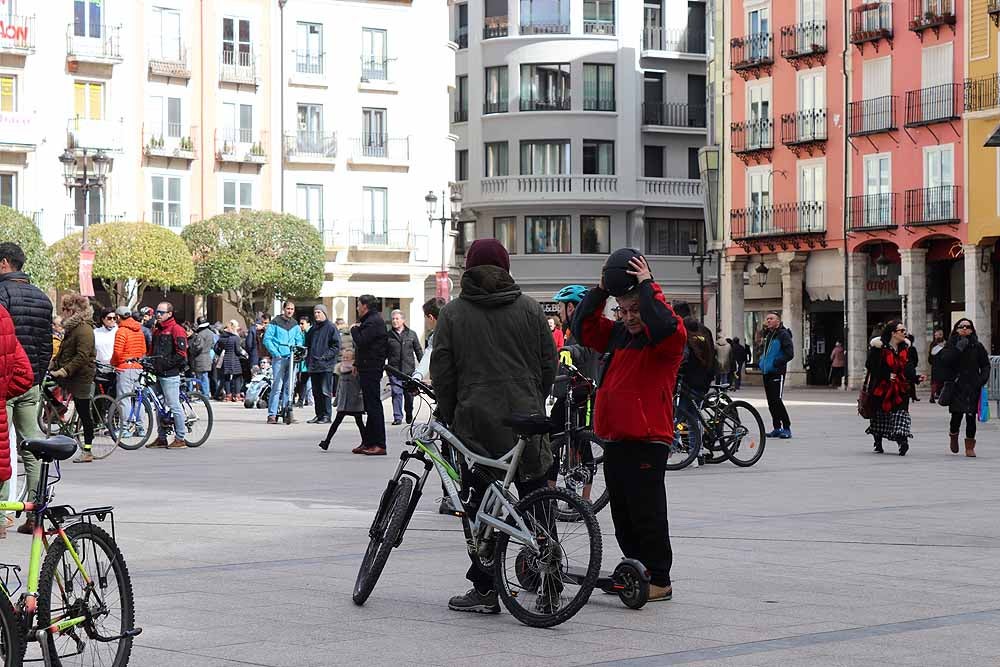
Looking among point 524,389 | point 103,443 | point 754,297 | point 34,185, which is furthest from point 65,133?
point 524,389

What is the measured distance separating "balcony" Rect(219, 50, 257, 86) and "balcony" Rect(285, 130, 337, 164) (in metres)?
2.54

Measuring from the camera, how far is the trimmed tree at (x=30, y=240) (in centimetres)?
5541

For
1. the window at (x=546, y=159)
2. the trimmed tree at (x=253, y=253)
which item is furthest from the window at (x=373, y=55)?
the trimmed tree at (x=253, y=253)

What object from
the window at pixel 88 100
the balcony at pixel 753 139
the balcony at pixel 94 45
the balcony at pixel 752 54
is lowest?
the balcony at pixel 753 139

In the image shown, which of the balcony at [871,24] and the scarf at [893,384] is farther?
the balcony at [871,24]

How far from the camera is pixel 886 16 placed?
52750 millimetres

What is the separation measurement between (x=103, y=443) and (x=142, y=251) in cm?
3756

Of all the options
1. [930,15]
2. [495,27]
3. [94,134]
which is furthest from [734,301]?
[94,134]

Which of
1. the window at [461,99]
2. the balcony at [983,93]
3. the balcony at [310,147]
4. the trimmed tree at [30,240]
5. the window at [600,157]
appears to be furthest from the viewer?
the window at [461,99]

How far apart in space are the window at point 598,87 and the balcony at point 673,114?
4.79 feet

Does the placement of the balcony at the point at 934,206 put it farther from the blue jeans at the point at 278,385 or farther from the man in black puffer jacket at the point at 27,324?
the man in black puffer jacket at the point at 27,324

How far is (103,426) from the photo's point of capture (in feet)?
70.8

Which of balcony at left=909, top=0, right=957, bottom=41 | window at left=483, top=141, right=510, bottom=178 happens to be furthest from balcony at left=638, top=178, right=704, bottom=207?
balcony at left=909, top=0, right=957, bottom=41

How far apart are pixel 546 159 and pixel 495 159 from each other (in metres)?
2.27
